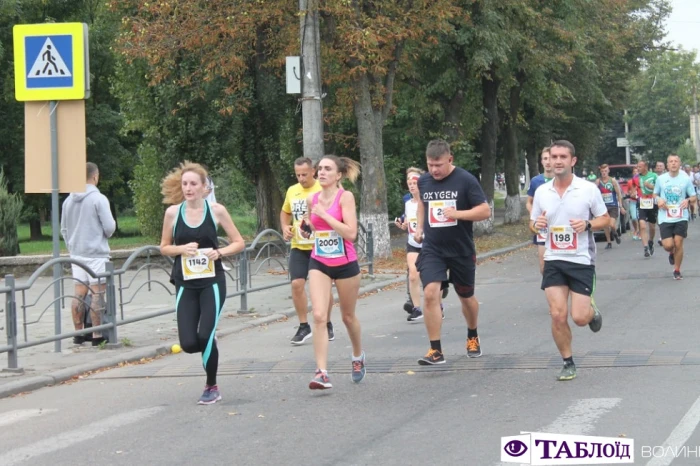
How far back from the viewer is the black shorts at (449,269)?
9.20 metres

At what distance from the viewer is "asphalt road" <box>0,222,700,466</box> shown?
6.42 metres

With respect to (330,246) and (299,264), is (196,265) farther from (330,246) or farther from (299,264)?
(299,264)

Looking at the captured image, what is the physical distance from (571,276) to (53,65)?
A: 586 centimetres

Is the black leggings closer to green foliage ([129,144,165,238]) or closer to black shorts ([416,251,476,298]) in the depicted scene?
black shorts ([416,251,476,298])

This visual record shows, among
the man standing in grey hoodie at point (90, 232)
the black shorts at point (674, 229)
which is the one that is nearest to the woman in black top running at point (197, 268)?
the man standing in grey hoodie at point (90, 232)

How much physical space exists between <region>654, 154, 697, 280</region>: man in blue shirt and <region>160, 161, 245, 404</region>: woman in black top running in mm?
10057

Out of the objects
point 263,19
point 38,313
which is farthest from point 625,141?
point 38,313

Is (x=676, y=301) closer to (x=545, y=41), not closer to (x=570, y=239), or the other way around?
(x=570, y=239)

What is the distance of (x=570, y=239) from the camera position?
27.2 ft

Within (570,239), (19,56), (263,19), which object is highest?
(263,19)

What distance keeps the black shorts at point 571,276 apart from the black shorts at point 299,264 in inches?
128

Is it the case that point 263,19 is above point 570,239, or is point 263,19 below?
above

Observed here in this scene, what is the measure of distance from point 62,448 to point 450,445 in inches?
102

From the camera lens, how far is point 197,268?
798 centimetres
